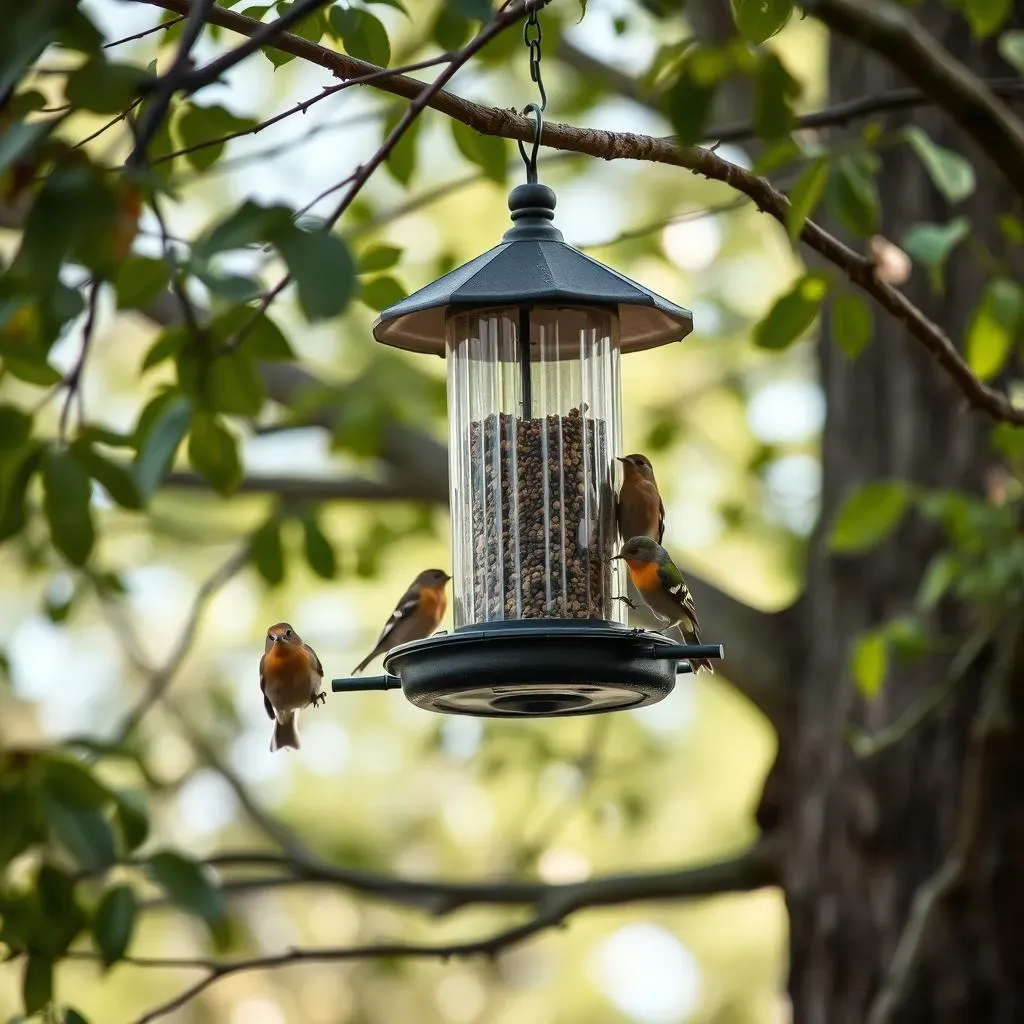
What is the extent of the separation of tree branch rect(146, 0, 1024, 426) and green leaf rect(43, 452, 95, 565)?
107cm

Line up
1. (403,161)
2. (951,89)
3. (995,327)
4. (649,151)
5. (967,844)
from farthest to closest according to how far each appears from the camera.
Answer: (967,844), (995,327), (403,161), (951,89), (649,151)

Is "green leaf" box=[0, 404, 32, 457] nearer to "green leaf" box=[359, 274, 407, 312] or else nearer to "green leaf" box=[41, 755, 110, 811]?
"green leaf" box=[41, 755, 110, 811]

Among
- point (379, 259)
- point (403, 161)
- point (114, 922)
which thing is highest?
point (403, 161)

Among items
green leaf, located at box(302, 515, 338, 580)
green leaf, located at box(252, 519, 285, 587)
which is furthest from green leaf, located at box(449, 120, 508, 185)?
green leaf, located at box(252, 519, 285, 587)

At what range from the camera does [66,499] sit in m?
3.97

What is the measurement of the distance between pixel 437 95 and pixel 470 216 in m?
9.87

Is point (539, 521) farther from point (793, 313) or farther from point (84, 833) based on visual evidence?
point (84, 833)

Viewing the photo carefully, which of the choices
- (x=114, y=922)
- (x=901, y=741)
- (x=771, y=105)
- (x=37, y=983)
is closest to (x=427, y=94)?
(x=771, y=105)

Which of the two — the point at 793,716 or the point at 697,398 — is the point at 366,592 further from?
the point at 793,716

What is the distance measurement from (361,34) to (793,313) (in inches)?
67.5

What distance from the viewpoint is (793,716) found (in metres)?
8.88

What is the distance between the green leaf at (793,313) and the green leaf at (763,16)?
1738mm

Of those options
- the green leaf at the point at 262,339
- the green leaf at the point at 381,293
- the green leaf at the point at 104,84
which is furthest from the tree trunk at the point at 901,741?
the green leaf at the point at 104,84

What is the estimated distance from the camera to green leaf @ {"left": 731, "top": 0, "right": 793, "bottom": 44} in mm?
3580
